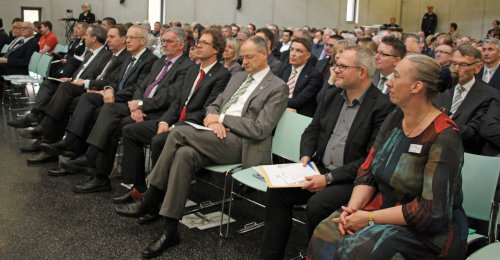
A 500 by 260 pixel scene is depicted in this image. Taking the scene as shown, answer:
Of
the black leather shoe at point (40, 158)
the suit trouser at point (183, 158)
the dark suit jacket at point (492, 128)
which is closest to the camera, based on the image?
the suit trouser at point (183, 158)

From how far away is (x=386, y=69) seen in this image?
13.0 ft

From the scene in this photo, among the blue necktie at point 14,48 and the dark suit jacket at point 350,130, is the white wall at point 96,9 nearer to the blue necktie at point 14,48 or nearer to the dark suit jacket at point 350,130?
the blue necktie at point 14,48

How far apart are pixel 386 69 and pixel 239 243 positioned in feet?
6.30

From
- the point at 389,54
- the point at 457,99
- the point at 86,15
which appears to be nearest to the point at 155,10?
the point at 86,15

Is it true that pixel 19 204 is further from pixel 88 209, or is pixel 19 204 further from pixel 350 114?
pixel 350 114

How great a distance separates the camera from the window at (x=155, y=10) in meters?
16.7

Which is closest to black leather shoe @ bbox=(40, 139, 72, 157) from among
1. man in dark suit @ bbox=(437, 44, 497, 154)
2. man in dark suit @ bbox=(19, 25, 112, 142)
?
man in dark suit @ bbox=(19, 25, 112, 142)

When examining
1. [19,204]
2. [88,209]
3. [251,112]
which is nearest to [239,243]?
[251,112]

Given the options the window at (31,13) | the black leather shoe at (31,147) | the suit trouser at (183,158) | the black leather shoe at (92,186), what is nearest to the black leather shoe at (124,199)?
the black leather shoe at (92,186)

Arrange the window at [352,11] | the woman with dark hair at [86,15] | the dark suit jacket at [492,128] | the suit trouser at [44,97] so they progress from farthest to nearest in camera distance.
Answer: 1. the window at [352,11]
2. the woman with dark hair at [86,15]
3. the suit trouser at [44,97]
4. the dark suit jacket at [492,128]

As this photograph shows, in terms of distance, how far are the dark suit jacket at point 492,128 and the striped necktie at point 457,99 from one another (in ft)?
0.80

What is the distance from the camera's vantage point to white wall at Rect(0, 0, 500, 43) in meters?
16.3

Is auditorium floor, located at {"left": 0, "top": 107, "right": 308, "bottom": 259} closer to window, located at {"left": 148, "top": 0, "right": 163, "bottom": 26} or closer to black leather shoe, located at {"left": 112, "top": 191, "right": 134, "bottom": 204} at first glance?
black leather shoe, located at {"left": 112, "top": 191, "right": 134, "bottom": 204}

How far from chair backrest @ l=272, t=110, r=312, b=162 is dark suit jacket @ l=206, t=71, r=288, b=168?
0.05m
